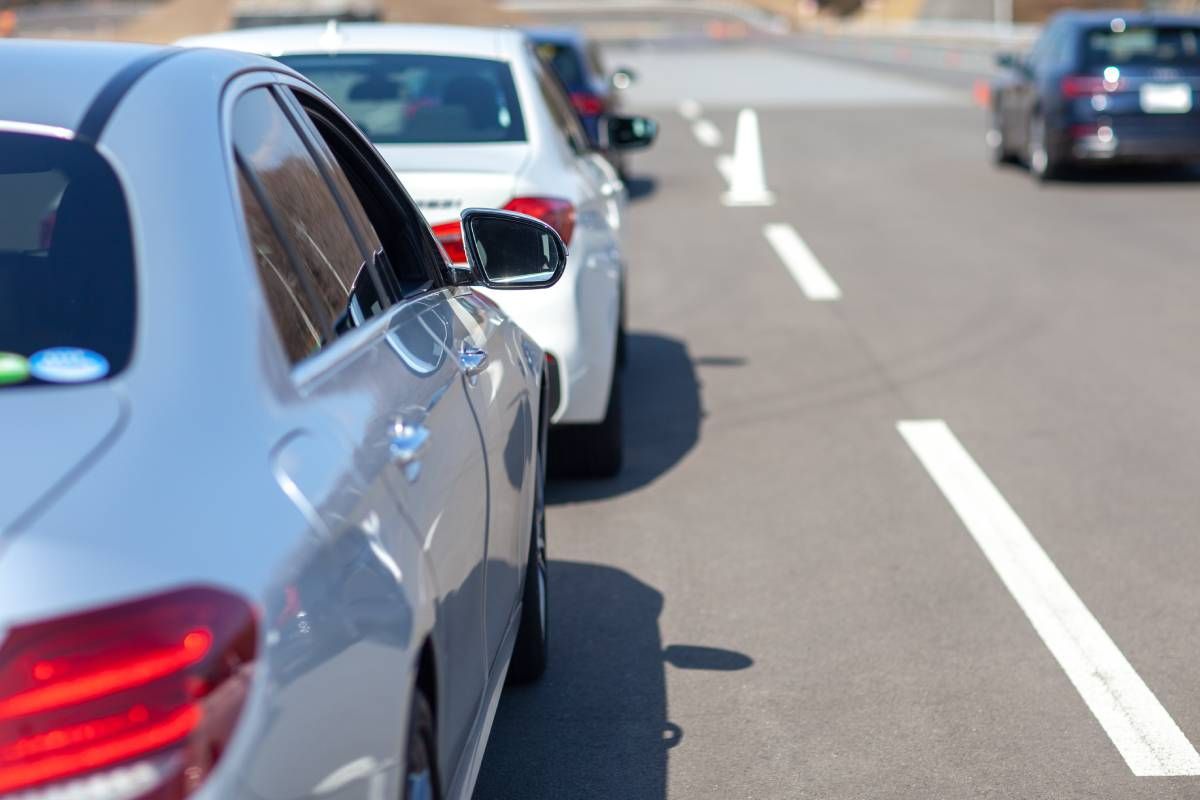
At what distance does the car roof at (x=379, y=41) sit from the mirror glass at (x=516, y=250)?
10.5ft

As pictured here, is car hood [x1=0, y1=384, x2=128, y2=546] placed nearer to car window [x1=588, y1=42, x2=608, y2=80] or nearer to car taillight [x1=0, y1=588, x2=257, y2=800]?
car taillight [x1=0, y1=588, x2=257, y2=800]

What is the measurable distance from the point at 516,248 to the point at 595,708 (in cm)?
118

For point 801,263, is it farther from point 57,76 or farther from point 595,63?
point 57,76

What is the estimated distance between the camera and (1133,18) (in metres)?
18.2

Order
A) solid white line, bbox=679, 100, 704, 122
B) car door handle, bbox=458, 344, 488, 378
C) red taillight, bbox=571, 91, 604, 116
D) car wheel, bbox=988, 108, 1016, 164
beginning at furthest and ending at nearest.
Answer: solid white line, bbox=679, 100, 704, 122, car wheel, bbox=988, 108, 1016, 164, red taillight, bbox=571, 91, 604, 116, car door handle, bbox=458, 344, 488, 378

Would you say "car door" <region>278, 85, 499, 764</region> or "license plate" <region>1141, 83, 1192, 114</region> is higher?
"car door" <region>278, 85, 499, 764</region>

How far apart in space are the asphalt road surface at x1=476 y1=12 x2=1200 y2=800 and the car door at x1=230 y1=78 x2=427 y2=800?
5.32 ft

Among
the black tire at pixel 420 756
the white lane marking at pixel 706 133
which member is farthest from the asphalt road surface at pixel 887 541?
the white lane marking at pixel 706 133

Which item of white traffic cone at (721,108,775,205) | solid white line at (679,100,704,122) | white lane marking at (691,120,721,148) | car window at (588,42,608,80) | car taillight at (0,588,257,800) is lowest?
solid white line at (679,100,704,122)

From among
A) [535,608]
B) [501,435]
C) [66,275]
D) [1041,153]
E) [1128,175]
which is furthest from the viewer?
[1128,175]

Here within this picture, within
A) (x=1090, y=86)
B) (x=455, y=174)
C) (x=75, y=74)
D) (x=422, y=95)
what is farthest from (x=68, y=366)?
(x=1090, y=86)

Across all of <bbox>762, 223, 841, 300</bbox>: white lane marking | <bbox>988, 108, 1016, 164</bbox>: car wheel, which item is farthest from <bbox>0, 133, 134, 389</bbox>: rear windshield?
<bbox>988, 108, 1016, 164</bbox>: car wheel

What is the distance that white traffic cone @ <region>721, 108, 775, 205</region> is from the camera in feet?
60.1

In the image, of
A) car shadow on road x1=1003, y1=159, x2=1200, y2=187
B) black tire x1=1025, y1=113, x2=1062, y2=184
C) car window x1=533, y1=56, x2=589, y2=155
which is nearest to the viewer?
car window x1=533, y1=56, x2=589, y2=155
